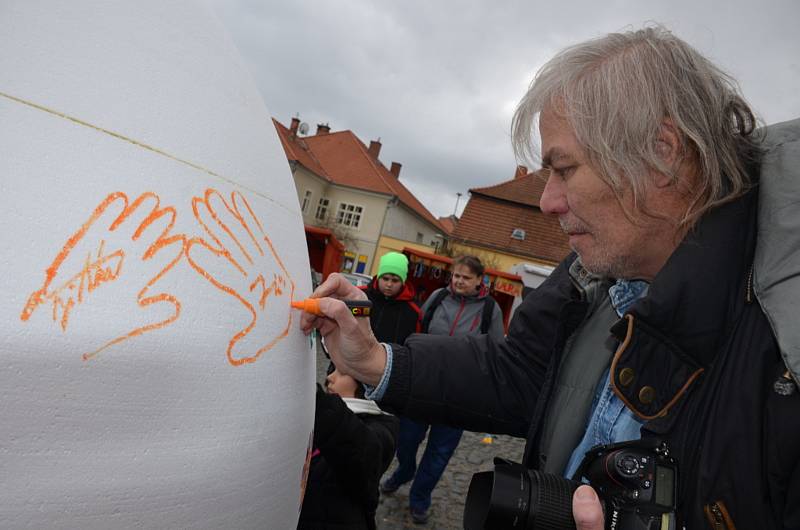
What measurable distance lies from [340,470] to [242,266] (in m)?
0.98

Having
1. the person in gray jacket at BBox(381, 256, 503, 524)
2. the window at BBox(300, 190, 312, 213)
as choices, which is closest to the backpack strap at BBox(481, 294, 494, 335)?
the person in gray jacket at BBox(381, 256, 503, 524)

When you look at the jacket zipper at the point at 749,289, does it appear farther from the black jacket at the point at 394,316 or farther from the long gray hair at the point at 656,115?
the black jacket at the point at 394,316

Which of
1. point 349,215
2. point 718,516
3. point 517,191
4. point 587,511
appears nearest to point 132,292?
point 587,511

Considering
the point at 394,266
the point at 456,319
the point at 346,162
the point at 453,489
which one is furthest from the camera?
the point at 346,162

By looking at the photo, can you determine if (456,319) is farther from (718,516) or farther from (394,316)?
(718,516)

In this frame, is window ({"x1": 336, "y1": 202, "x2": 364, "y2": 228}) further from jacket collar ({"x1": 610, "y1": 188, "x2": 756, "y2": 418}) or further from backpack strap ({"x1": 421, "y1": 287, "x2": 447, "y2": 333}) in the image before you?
jacket collar ({"x1": 610, "y1": 188, "x2": 756, "y2": 418})

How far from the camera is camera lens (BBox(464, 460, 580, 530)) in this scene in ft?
3.86

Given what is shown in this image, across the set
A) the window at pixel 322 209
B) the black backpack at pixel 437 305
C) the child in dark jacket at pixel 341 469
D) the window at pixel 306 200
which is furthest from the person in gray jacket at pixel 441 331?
the window at pixel 322 209

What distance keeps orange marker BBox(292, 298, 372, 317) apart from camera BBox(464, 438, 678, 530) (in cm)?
55

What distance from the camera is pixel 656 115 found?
4.46 ft

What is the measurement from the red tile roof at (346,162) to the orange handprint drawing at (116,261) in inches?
1072

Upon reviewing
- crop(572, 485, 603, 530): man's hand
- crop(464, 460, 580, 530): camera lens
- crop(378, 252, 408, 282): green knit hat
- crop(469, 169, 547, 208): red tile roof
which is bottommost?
crop(464, 460, 580, 530): camera lens

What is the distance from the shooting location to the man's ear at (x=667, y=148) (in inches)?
53.7

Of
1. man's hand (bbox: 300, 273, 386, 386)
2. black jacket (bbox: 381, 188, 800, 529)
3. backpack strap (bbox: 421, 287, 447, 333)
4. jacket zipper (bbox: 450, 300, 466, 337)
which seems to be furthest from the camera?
backpack strap (bbox: 421, 287, 447, 333)
